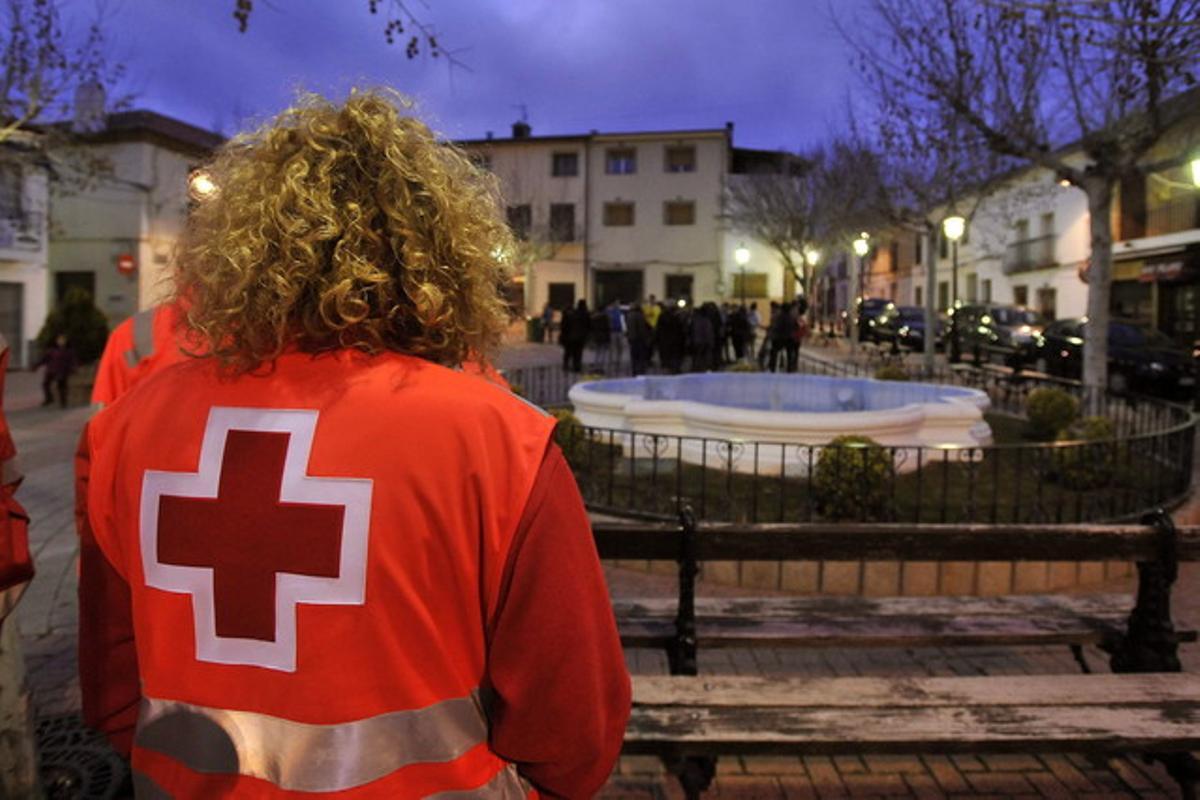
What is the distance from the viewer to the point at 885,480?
230 inches

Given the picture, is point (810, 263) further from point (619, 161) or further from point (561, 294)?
point (561, 294)

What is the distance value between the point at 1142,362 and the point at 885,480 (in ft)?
43.0

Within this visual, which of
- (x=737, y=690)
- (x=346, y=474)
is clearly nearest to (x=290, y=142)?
(x=346, y=474)

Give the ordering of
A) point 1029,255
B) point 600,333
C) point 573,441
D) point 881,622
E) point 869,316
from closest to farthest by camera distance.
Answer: point 881,622
point 573,441
point 600,333
point 869,316
point 1029,255

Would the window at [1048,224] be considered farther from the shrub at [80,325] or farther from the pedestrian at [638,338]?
the shrub at [80,325]

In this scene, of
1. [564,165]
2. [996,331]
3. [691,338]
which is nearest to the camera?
[691,338]

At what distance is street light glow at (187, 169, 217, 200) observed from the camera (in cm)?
143

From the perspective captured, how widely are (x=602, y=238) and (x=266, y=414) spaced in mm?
41675

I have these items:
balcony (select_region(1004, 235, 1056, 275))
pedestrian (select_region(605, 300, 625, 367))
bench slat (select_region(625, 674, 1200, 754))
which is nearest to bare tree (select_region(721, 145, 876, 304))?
balcony (select_region(1004, 235, 1056, 275))

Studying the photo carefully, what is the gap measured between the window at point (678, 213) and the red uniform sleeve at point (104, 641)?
135ft

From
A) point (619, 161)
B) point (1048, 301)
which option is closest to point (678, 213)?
point (619, 161)

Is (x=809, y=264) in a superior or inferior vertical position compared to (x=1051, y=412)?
superior

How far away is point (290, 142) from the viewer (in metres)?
1.34

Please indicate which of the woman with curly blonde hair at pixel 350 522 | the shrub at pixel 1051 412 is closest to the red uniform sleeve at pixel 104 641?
the woman with curly blonde hair at pixel 350 522
